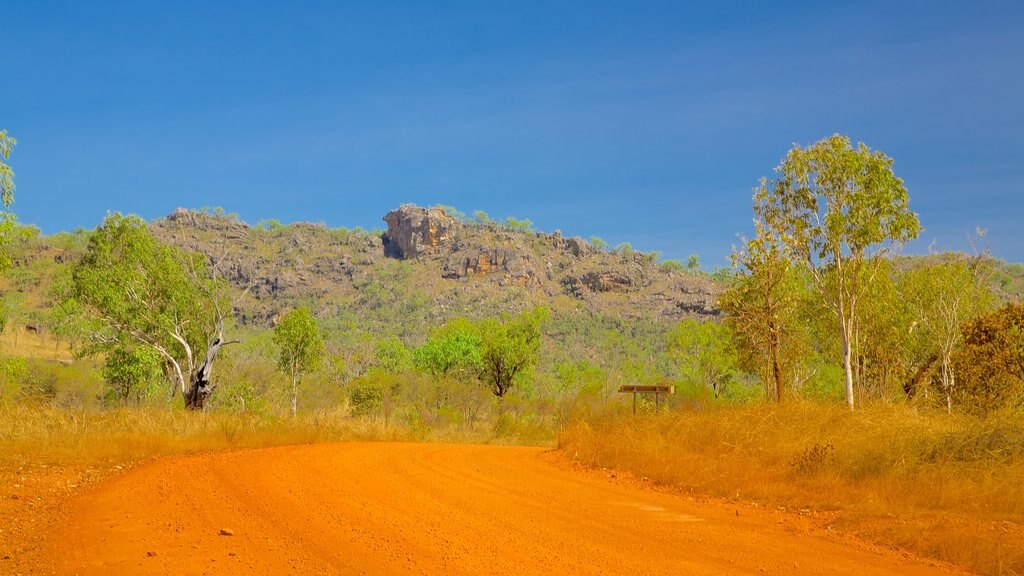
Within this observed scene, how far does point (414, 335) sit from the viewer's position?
138125 mm

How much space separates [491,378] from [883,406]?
153 feet

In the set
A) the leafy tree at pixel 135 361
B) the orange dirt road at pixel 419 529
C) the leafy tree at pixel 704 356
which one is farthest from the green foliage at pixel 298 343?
the orange dirt road at pixel 419 529

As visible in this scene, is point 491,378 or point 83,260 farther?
point 491,378

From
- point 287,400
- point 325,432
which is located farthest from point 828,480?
point 287,400

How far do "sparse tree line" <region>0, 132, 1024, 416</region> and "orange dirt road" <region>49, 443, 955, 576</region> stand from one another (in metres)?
8.62

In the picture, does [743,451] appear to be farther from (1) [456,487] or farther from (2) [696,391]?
(2) [696,391]

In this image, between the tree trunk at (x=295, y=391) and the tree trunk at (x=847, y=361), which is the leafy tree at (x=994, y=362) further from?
the tree trunk at (x=295, y=391)

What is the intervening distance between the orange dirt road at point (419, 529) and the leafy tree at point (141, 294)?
18.2 meters

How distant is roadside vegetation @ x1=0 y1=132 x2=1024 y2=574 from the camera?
10.4m

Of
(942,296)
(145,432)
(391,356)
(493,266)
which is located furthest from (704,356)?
(493,266)

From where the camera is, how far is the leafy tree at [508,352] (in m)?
59.2

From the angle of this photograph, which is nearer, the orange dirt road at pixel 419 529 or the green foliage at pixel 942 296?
the orange dirt road at pixel 419 529

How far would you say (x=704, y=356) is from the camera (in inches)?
2345

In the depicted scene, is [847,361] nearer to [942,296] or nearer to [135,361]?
[942,296]
